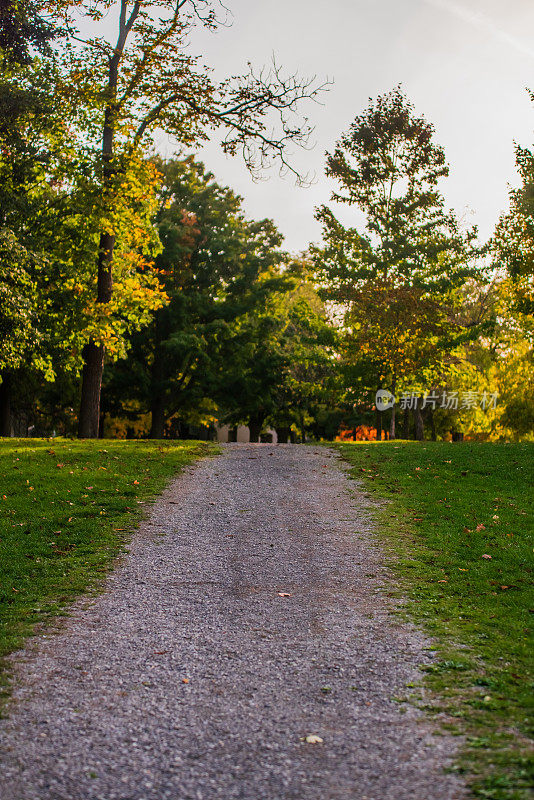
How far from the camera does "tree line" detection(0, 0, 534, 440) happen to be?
19938mm

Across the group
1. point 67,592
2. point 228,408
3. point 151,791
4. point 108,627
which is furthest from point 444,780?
point 228,408

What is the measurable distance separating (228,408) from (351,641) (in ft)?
95.5

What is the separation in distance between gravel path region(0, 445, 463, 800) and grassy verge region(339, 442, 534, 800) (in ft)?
0.86

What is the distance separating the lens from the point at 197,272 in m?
34.3

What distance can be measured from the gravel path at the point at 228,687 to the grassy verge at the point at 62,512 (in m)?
0.41

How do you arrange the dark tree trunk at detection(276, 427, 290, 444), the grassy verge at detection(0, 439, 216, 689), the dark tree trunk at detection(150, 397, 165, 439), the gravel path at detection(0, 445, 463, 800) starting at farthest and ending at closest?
1. the dark tree trunk at detection(276, 427, 290, 444)
2. the dark tree trunk at detection(150, 397, 165, 439)
3. the grassy verge at detection(0, 439, 216, 689)
4. the gravel path at detection(0, 445, 463, 800)

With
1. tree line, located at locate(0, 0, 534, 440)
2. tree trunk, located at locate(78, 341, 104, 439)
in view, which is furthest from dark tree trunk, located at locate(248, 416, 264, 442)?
tree trunk, located at locate(78, 341, 104, 439)

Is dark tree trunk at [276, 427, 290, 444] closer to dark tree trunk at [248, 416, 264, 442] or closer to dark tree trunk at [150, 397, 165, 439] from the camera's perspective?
dark tree trunk at [248, 416, 264, 442]

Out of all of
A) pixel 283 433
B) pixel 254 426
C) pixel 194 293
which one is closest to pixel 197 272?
pixel 194 293

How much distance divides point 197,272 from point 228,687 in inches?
1209

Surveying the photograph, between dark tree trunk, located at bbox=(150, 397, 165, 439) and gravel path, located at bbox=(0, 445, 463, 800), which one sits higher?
dark tree trunk, located at bbox=(150, 397, 165, 439)

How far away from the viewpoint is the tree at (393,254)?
26.3 meters

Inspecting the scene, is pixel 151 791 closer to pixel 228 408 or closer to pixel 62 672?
pixel 62 672

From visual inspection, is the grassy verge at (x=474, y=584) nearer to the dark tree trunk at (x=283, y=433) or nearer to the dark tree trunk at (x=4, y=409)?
the dark tree trunk at (x=4, y=409)
